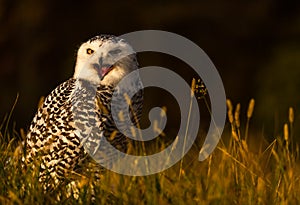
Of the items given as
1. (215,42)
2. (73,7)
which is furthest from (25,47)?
(215,42)

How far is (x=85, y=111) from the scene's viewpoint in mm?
4945

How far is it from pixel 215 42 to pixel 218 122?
8.37 metres

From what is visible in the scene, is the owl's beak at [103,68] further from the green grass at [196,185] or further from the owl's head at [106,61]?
the green grass at [196,185]

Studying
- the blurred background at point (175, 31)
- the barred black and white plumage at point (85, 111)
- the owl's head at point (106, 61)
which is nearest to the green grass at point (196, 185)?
the barred black and white plumage at point (85, 111)

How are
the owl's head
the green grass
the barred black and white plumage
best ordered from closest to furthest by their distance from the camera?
the green grass
the barred black and white plumage
the owl's head

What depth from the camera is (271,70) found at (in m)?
11.9

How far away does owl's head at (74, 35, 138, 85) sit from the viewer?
500cm

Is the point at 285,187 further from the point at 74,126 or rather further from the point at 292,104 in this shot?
the point at 292,104

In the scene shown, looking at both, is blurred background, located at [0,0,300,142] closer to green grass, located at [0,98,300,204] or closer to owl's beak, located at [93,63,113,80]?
owl's beak, located at [93,63,113,80]

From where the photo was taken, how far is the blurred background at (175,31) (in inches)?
462

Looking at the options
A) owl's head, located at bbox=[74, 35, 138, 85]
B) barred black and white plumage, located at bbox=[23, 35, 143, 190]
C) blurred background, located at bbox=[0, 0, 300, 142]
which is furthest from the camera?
blurred background, located at bbox=[0, 0, 300, 142]

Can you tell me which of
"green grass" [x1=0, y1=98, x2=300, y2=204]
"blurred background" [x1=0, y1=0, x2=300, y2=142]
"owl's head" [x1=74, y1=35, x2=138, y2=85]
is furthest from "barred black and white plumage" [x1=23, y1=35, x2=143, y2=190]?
"blurred background" [x1=0, y1=0, x2=300, y2=142]

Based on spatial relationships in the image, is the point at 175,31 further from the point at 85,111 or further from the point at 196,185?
the point at 196,185

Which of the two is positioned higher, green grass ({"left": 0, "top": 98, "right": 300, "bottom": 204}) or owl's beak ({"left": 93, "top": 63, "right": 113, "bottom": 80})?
owl's beak ({"left": 93, "top": 63, "right": 113, "bottom": 80})
